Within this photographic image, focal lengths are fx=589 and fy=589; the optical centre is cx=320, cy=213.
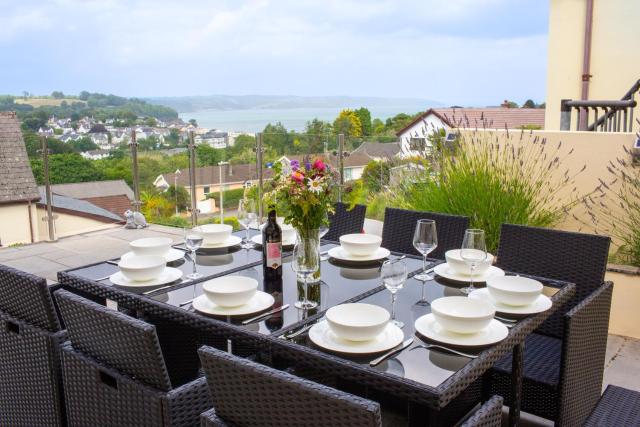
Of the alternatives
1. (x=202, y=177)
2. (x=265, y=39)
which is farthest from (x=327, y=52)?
(x=202, y=177)

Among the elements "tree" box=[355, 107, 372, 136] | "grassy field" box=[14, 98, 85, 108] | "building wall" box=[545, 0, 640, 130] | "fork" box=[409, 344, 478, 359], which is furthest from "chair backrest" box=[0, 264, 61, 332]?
"grassy field" box=[14, 98, 85, 108]

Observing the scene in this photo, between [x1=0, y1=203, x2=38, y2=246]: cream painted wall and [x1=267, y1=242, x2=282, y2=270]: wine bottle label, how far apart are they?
16.7 ft

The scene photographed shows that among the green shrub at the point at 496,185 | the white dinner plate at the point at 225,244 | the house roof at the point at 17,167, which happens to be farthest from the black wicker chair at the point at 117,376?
the house roof at the point at 17,167

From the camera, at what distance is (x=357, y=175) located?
6164 millimetres

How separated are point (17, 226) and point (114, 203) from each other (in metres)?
1.25

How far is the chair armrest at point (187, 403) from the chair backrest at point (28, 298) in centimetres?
73

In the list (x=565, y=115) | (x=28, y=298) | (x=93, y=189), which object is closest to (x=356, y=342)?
(x=28, y=298)

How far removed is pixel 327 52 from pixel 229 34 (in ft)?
26.5

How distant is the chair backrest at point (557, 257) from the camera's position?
2.69 metres

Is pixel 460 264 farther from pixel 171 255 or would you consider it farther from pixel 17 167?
pixel 17 167

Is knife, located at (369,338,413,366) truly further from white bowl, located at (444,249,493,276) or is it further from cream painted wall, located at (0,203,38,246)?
cream painted wall, located at (0,203,38,246)

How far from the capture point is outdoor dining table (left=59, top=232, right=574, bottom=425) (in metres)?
1.64

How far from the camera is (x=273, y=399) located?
1347mm

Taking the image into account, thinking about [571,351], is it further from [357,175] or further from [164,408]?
[357,175]
